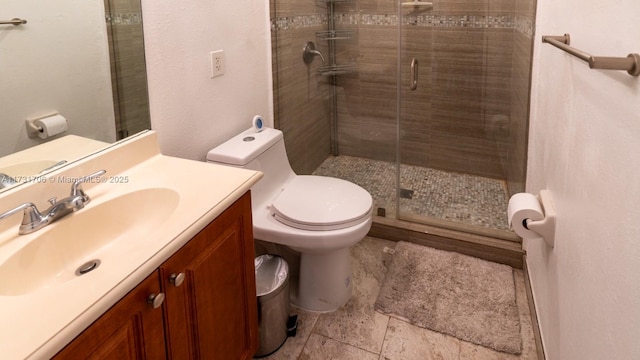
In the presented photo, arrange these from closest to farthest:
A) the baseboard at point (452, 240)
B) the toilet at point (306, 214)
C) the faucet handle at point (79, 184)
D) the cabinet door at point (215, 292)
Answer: the cabinet door at point (215, 292), the faucet handle at point (79, 184), the toilet at point (306, 214), the baseboard at point (452, 240)

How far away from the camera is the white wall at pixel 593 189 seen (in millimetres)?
825

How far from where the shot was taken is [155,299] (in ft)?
3.26

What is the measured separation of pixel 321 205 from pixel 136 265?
1069 millimetres

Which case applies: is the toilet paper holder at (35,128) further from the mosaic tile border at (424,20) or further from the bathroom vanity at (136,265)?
the mosaic tile border at (424,20)

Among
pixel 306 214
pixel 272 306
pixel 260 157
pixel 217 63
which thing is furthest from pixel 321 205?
pixel 217 63

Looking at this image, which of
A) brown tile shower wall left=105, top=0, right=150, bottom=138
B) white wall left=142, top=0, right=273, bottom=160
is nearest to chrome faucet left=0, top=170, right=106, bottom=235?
brown tile shower wall left=105, top=0, right=150, bottom=138

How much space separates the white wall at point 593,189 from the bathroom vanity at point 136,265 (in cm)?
94

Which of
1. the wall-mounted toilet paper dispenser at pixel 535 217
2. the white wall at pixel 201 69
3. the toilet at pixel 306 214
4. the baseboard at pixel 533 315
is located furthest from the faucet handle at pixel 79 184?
the baseboard at pixel 533 315

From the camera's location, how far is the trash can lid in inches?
69.3

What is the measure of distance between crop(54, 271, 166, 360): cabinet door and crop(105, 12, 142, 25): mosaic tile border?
85cm

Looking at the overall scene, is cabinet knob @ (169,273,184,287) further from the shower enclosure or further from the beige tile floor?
the shower enclosure

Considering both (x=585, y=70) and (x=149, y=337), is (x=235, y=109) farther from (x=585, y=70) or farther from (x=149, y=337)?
(x=585, y=70)

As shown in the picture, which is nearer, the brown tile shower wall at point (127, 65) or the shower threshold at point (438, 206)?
the brown tile shower wall at point (127, 65)

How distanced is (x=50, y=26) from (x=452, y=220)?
2200mm
